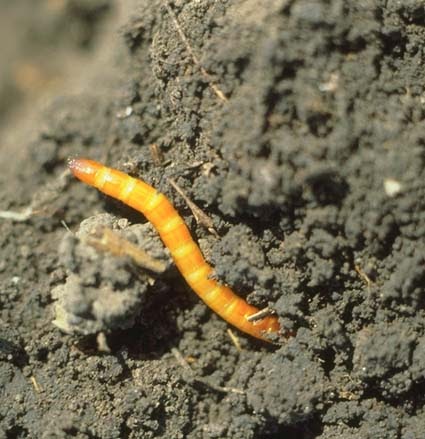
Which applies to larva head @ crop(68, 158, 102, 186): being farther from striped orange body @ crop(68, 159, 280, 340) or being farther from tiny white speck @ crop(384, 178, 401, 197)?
tiny white speck @ crop(384, 178, 401, 197)

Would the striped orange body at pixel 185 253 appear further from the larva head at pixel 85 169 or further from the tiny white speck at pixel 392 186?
the tiny white speck at pixel 392 186

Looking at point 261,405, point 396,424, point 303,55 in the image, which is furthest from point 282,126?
point 396,424

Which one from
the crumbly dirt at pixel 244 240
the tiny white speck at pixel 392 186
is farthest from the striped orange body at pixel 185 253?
the tiny white speck at pixel 392 186

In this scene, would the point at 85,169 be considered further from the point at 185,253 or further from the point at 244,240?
the point at 244,240

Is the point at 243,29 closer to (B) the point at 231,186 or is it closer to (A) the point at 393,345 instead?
(B) the point at 231,186

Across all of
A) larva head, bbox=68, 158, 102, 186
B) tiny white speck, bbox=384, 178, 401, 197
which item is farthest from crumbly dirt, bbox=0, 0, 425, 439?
larva head, bbox=68, 158, 102, 186

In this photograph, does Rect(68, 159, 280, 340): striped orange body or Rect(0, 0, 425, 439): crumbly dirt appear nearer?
Rect(0, 0, 425, 439): crumbly dirt
